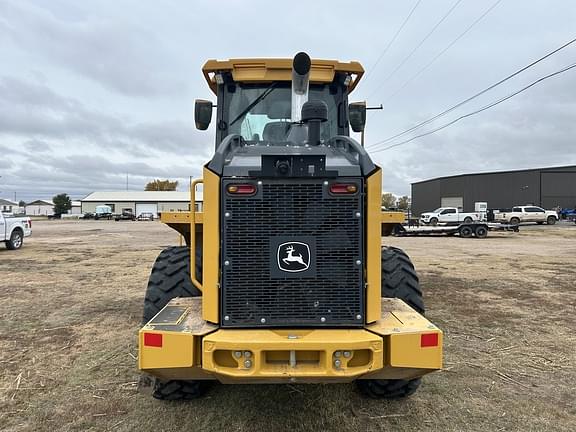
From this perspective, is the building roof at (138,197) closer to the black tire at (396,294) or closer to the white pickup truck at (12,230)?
the white pickup truck at (12,230)

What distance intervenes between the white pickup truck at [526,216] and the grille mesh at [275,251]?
36876 mm

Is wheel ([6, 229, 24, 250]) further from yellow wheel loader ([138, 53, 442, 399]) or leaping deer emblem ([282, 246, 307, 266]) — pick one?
leaping deer emblem ([282, 246, 307, 266])

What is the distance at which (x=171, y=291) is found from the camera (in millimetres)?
3545

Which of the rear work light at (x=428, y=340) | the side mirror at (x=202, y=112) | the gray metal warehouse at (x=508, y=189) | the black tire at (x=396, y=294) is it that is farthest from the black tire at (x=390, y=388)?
the gray metal warehouse at (x=508, y=189)

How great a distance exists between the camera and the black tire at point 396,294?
3.41 metres

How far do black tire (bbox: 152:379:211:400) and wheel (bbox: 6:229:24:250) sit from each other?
1505 cm

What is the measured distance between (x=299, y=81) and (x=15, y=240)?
16.1 m

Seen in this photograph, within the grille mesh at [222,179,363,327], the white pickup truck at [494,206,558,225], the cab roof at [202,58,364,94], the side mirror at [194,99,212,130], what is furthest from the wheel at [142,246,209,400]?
the white pickup truck at [494,206,558,225]

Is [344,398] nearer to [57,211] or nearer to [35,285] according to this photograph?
[35,285]

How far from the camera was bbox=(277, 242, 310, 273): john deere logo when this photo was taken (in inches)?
109

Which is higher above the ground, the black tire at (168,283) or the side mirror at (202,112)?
the side mirror at (202,112)

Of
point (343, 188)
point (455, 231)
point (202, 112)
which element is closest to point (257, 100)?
point (202, 112)

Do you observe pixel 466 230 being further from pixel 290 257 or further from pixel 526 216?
pixel 290 257

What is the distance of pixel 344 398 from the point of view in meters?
3.53
